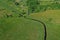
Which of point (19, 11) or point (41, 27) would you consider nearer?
point (41, 27)

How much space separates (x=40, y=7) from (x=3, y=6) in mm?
494

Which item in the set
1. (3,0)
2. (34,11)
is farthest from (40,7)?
(3,0)

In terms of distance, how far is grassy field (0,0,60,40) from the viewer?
166 centimetres

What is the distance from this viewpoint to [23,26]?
5.73 ft

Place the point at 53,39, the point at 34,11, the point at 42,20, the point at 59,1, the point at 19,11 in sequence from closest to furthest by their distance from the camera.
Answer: the point at 53,39, the point at 42,20, the point at 19,11, the point at 34,11, the point at 59,1

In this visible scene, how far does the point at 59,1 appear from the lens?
2.40 meters

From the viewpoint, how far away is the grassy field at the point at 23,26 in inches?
65.5

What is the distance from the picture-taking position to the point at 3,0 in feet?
6.84

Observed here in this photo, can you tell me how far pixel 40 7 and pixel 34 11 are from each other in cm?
11

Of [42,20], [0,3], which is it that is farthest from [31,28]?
[0,3]

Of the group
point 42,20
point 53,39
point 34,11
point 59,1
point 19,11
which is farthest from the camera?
point 59,1

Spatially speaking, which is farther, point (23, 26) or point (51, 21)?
point (51, 21)

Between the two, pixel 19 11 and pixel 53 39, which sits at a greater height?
pixel 19 11

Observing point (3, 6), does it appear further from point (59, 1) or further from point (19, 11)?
point (59, 1)
